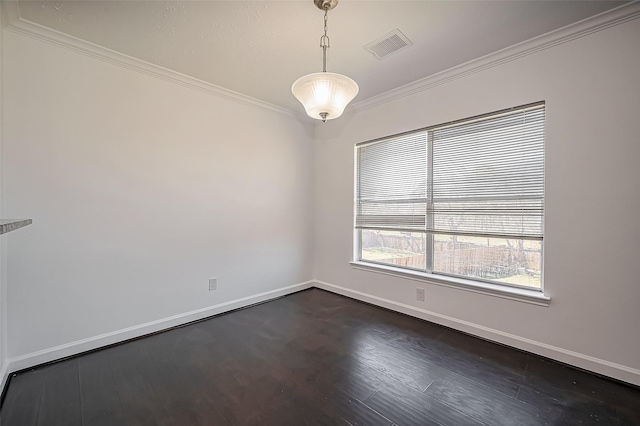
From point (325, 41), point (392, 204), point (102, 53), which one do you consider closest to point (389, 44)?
point (325, 41)

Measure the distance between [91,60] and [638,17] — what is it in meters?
4.31

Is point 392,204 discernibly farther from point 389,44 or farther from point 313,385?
point 313,385

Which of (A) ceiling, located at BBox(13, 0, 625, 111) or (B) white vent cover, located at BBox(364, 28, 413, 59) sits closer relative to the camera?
(A) ceiling, located at BBox(13, 0, 625, 111)

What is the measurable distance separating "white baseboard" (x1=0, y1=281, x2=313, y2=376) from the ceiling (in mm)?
2582

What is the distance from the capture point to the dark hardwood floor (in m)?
1.66

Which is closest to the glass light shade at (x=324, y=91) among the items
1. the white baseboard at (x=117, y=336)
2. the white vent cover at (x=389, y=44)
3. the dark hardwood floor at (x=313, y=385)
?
the white vent cover at (x=389, y=44)

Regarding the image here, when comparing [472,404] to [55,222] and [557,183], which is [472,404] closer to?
[557,183]

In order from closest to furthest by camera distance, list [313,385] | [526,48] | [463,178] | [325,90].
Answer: [325,90] → [313,385] → [526,48] → [463,178]

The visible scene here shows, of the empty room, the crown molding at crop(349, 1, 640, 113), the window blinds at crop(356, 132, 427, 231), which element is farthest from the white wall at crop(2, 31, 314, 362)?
the crown molding at crop(349, 1, 640, 113)

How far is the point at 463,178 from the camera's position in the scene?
283cm

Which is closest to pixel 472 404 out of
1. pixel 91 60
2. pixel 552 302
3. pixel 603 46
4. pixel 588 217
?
pixel 552 302

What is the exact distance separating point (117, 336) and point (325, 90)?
284 cm

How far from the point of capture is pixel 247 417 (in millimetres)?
1656

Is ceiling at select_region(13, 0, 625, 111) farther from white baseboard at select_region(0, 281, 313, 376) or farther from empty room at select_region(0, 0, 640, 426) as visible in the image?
white baseboard at select_region(0, 281, 313, 376)
